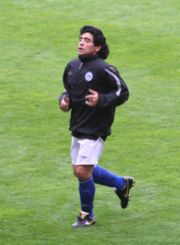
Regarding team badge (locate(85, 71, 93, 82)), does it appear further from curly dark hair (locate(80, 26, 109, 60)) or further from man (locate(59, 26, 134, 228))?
curly dark hair (locate(80, 26, 109, 60))

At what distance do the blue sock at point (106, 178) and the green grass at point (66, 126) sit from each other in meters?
0.29

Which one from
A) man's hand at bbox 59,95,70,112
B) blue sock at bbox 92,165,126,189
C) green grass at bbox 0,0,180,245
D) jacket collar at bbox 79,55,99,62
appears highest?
jacket collar at bbox 79,55,99,62

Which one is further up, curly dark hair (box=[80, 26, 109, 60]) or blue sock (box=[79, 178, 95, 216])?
curly dark hair (box=[80, 26, 109, 60])

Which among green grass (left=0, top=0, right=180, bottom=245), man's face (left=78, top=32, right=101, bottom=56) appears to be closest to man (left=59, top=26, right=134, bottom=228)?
man's face (left=78, top=32, right=101, bottom=56)

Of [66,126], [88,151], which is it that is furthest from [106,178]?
[66,126]

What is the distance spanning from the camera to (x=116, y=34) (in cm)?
1523

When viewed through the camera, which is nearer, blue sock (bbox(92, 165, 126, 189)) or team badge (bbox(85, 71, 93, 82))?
team badge (bbox(85, 71, 93, 82))

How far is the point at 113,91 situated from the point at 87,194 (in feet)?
3.14

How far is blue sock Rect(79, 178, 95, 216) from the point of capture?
8.33 meters

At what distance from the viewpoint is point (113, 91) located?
323 inches

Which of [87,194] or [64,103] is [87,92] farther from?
[87,194]

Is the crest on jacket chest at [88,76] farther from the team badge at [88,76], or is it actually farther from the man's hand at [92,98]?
the man's hand at [92,98]

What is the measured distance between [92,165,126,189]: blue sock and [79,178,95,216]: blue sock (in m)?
0.30

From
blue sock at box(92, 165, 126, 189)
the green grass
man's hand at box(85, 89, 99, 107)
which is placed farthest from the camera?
blue sock at box(92, 165, 126, 189)
